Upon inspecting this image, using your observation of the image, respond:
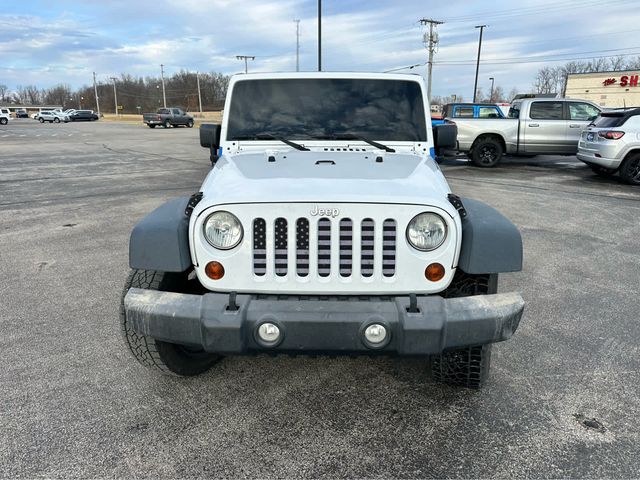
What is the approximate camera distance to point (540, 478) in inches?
92.0

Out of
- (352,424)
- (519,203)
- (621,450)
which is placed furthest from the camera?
(519,203)

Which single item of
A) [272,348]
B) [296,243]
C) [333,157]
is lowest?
[272,348]

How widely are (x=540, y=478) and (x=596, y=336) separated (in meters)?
1.85

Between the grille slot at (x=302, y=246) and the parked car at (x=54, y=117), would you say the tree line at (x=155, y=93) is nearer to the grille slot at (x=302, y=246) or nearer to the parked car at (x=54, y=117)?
the parked car at (x=54, y=117)

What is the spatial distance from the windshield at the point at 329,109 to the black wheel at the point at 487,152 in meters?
10.9

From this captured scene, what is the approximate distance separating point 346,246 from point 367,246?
105 millimetres

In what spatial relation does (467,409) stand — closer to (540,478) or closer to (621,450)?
(540,478)

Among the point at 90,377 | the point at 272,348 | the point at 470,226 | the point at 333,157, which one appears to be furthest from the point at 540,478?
the point at 90,377

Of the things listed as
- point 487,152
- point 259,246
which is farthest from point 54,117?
point 259,246

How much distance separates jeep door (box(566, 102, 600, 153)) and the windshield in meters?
11.4

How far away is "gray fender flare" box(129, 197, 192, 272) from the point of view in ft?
8.18

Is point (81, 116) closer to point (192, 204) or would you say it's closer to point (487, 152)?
point (487, 152)

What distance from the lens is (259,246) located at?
2.46 meters

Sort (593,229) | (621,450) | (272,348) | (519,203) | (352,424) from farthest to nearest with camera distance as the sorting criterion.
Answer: (519,203), (593,229), (352,424), (621,450), (272,348)
